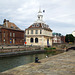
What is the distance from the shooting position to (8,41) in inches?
2672

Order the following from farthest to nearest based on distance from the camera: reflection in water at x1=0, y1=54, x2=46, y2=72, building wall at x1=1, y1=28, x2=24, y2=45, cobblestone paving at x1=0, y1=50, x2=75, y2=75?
building wall at x1=1, y1=28, x2=24, y2=45 < reflection in water at x1=0, y1=54, x2=46, y2=72 < cobblestone paving at x1=0, y1=50, x2=75, y2=75

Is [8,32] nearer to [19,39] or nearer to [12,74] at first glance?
[19,39]

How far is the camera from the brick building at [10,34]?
64875 mm

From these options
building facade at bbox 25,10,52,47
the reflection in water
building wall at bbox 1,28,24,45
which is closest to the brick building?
building wall at bbox 1,28,24,45

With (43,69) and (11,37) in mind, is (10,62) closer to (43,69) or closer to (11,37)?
(43,69)

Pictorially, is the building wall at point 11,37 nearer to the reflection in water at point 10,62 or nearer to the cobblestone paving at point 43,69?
the reflection in water at point 10,62

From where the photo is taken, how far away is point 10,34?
69.9 meters

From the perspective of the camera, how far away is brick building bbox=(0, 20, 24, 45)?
6488cm

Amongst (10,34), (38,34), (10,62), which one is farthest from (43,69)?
(38,34)

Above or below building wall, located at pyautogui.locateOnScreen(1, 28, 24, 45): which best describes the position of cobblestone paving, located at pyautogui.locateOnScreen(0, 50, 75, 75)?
below

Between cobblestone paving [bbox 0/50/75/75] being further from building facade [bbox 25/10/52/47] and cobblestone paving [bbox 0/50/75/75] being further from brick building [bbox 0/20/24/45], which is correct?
building facade [bbox 25/10/52/47]

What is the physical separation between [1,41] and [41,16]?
31006mm

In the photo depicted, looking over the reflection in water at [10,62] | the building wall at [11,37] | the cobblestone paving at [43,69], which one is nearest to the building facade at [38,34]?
the building wall at [11,37]

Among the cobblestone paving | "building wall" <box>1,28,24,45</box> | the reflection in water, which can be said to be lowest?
the reflection in water
